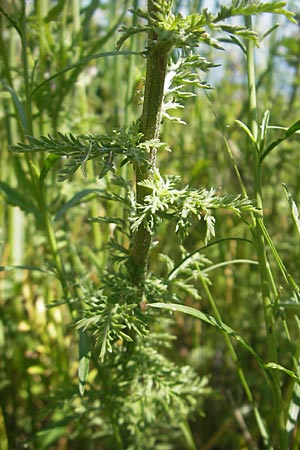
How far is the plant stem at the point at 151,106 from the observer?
1.68 ft

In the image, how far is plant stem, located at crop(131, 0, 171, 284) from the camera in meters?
0.51

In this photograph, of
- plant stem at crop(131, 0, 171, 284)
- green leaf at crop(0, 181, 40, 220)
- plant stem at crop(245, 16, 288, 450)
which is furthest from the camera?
green leaf at crop(0, 181, 40, 220)

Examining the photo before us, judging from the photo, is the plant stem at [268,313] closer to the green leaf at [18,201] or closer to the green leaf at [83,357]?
the green leaf at [83,357]

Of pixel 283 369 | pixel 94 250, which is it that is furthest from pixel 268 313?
pixel 94 250

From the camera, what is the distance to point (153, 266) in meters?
1.17

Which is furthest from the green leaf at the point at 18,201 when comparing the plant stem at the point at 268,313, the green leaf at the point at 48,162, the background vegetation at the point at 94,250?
the plant stem at the point at 268,313

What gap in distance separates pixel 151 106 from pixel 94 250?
0.40 meters

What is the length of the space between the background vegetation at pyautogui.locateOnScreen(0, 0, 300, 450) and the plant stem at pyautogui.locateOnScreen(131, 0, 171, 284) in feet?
0.46

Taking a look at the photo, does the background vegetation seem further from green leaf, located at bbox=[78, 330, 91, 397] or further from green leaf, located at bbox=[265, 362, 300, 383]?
green leaf, located at bbox=[265, 362, 300, 383]

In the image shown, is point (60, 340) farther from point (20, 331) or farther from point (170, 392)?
point (170, 392)

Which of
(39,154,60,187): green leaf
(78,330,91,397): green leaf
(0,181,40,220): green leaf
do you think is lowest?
(78,330,91,397): green leaf

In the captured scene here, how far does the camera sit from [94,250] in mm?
888

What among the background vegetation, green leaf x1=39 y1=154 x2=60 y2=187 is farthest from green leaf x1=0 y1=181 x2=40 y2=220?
green leaf x1=39 y1=154 x2=60 y2=187

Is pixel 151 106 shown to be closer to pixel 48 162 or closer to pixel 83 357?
pixel 48 162
